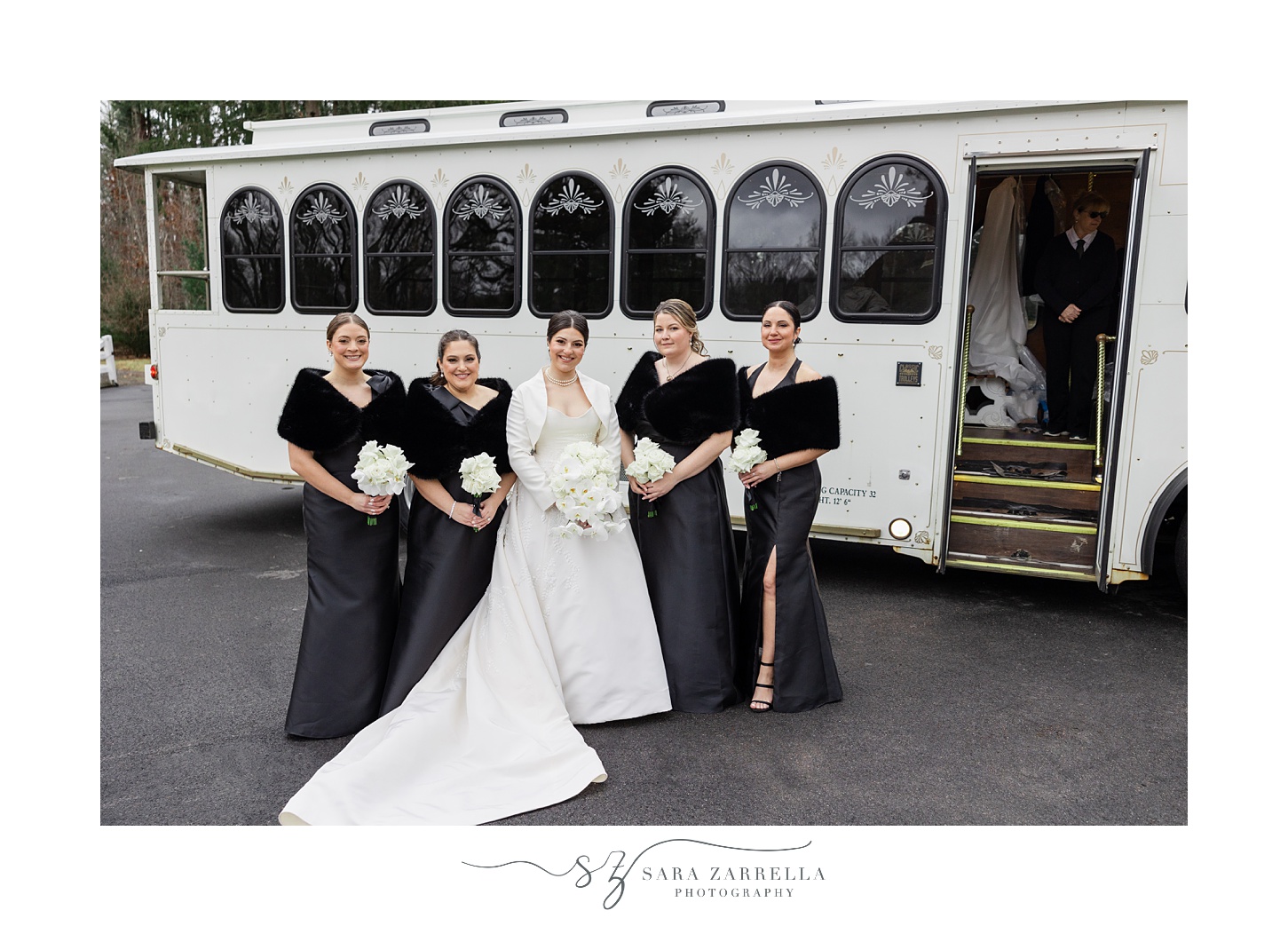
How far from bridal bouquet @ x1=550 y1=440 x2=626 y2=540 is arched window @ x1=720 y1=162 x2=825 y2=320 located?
2305 millimetres

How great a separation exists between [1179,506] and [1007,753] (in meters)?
2.44

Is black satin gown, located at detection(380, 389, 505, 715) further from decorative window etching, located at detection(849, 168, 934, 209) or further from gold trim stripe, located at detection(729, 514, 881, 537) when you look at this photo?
decorative window etching, located at detection(849, 168, 934, 209)

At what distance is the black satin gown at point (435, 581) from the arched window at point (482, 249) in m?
2.68

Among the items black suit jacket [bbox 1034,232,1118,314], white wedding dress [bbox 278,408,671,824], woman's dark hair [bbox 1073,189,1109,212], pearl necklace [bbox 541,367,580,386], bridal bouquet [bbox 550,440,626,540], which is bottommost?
white wedding dress [bbox 278,408,671,824]

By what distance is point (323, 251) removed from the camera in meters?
6.97

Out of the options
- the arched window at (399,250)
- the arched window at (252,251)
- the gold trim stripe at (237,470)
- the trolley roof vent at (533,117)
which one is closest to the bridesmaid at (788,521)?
the trolley roof vent at (533,117)

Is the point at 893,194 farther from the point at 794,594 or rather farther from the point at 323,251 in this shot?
the point at 323,251

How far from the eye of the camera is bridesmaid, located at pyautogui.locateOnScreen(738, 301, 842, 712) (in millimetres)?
4074

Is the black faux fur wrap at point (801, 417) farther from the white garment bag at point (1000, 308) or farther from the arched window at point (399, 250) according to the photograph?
the arched window at point (399, 250)

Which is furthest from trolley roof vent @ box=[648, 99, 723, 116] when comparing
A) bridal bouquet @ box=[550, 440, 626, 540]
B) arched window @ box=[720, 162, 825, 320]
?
bridal bouquet @ box=[550, 440, 626, 540]

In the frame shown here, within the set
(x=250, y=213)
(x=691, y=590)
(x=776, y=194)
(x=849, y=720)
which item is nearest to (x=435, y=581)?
(x=691, y=590)

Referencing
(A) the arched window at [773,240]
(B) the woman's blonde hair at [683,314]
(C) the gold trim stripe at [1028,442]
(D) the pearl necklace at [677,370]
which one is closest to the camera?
(B) the woman's blonde hair at [683,314]

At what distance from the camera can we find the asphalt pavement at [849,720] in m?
3.39

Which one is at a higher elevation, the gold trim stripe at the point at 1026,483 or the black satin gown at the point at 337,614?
the gold trim stripe at the point at 1026,483
